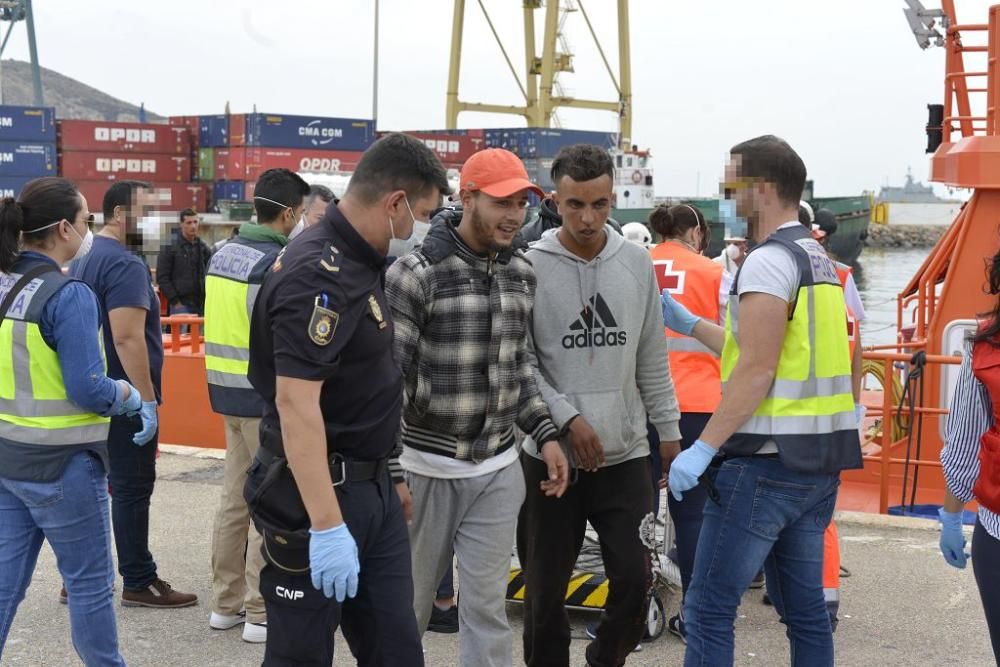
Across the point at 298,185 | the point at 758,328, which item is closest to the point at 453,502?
the point at 758,328

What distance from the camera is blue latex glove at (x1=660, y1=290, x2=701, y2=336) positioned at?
4.53 metres

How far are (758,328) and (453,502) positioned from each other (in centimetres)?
112

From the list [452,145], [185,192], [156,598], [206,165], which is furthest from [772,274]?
[452,145]

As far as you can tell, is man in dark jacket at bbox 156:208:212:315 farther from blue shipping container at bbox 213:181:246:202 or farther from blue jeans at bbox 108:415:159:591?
blue shipping container at bbox 213:181:246:202

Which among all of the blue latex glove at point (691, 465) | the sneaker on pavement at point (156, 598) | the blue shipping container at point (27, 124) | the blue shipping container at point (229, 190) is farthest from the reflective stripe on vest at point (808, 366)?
the blue shipping container at point (27, 124)

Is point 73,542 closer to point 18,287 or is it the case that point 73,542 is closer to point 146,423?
point 18,287

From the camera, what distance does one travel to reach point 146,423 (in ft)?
15.9

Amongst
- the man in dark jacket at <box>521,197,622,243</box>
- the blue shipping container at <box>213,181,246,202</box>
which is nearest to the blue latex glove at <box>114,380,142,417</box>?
the man in dark jacket at <box>521,197,622,243</box>

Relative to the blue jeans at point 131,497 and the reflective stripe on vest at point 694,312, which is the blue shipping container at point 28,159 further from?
the reflective stripe on vest at point 694,312

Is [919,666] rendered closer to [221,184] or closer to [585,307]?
[585,307]

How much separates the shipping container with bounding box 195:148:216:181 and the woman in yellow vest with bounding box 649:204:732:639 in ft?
115

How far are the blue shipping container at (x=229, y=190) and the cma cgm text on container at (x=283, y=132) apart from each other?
4.59 ft

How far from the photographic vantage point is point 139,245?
508 cm

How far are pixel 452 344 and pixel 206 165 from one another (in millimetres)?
36698
